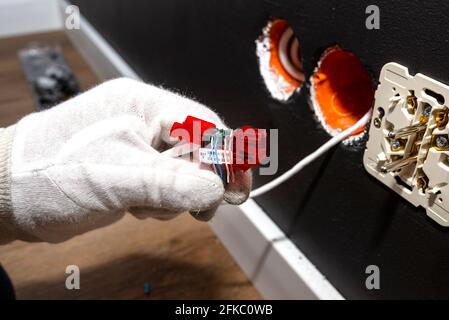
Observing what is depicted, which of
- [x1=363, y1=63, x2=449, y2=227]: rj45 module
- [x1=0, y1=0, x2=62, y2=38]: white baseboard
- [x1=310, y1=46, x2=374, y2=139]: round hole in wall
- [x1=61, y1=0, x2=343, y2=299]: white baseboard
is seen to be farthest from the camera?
[x1=0, y1=0, x2=62, y2=38]: white baseboard

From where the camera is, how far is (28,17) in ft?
6.16

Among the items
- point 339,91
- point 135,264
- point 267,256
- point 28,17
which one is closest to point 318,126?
point 339,91

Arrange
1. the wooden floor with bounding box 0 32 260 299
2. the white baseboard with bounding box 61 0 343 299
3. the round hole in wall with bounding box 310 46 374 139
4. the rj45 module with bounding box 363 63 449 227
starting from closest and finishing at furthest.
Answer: the rj45 module with bounding box 363 63 449 227 → the round hole in wall with bounding box 310 46 374 139 → the white baseboard with bounding box 61 0 343 299 → the wooden floor with bounding box 0 32 260 299

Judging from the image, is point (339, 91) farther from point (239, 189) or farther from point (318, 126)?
point (239, 189)

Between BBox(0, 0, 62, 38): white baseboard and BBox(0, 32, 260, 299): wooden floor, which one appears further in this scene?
BBox(0, 0, 62, 38): white baseboard

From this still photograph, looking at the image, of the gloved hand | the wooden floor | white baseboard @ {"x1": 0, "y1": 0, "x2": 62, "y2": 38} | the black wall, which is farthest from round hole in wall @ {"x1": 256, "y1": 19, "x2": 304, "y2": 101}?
white baseboard @ {"x1": 0, "y1": 0, "x2": 62, "y2": 38}

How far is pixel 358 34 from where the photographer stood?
42cm

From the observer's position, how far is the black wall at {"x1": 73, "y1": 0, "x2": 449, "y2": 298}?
1.25ft

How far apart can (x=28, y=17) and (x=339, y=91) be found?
1.81 metres

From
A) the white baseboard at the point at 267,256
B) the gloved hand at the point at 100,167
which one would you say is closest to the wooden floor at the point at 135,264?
the white baseboard at the point at 267,256

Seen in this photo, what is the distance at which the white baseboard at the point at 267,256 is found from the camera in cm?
60

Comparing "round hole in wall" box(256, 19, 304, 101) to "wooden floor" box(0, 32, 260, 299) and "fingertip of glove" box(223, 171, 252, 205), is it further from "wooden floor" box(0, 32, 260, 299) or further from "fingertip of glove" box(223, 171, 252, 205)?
"wooden floor" box(0, 32, 260, 299)

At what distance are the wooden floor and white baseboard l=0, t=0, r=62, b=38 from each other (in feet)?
4.64
